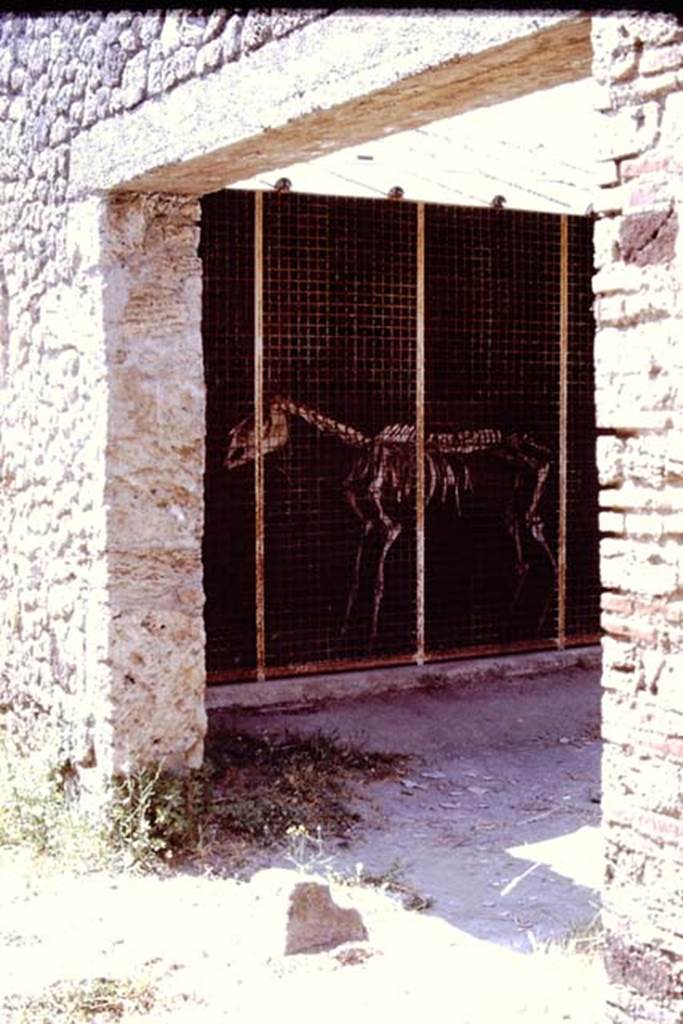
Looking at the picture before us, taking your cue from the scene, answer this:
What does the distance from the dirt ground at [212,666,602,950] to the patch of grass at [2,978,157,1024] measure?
133 cm

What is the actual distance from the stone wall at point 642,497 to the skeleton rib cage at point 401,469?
15.5ft

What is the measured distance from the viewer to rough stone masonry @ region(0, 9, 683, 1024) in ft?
10.6

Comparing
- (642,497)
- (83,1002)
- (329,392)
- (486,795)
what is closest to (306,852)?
(486,795)

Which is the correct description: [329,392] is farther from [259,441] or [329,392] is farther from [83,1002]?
[83,1002]

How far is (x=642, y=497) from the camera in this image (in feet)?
10.8

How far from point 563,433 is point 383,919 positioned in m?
4.48

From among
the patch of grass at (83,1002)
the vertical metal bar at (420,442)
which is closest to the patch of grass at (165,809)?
the patch of grass at (83,1002)

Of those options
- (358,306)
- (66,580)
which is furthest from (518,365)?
(66,580)

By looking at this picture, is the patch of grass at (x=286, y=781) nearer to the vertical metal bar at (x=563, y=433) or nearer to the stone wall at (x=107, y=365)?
the stone wall at (x=107, y=365)

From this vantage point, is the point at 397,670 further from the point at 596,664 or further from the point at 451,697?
the point at 596,664

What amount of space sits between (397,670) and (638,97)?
5539 mm

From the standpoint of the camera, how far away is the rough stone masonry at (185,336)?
10.6 feet

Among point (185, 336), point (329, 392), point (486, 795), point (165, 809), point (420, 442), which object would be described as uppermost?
point (185, 336)

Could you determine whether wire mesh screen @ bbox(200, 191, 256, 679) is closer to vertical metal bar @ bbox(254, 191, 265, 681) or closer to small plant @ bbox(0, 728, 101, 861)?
vertical metal bar @ bbox(254, 191, 265, 681)
